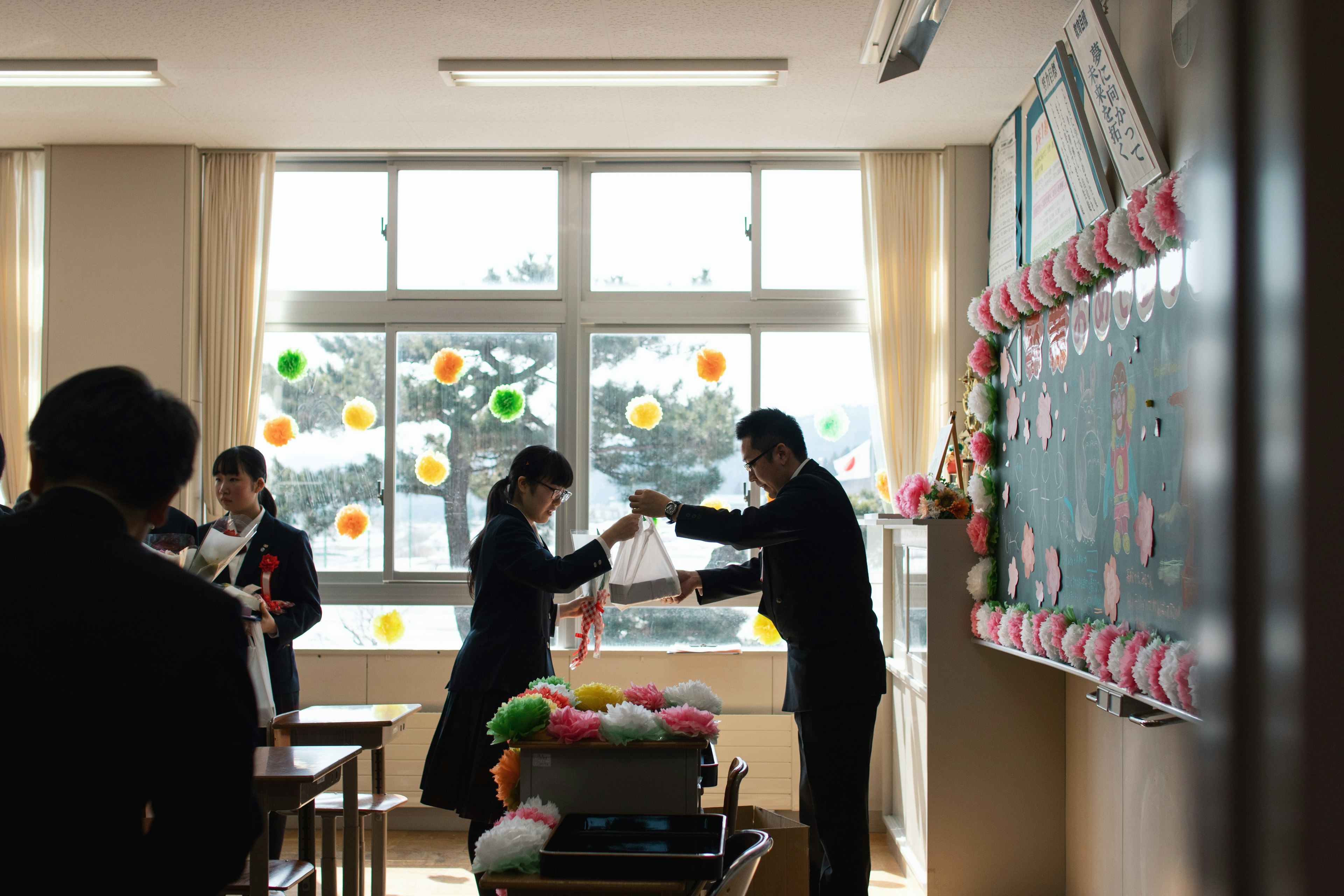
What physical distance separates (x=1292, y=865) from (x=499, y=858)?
64.6 inches

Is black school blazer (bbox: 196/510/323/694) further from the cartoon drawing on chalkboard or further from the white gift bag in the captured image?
the cartoon drawing on chalkboard

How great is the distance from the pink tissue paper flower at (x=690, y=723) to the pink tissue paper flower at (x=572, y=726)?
0.15 m

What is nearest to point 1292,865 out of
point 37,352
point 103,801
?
point 103,801

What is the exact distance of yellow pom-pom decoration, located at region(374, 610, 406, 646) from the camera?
4.83 m

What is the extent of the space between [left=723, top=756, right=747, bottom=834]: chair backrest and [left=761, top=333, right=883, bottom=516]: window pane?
96.0 inches

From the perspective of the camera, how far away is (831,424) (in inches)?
191

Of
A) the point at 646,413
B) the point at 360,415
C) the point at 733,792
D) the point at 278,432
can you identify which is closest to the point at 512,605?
the point at 733,792

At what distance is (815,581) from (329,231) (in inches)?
134

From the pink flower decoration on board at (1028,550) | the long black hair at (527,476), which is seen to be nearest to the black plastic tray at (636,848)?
the long black hair at (527,476)

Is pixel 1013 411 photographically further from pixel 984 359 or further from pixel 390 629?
pixel 390 629

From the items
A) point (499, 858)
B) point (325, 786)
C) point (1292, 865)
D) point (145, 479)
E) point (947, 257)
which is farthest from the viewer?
point (947, 257)

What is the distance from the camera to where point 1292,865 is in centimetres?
35

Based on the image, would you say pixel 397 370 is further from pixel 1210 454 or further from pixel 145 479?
pixel 1210 454

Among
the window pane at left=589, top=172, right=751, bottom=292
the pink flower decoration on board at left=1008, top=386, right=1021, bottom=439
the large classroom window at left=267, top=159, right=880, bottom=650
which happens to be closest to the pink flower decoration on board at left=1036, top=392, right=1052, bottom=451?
the pink flower decoration on board at left=1008, top=386, right=1021, bottom=439
